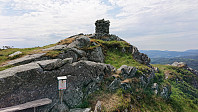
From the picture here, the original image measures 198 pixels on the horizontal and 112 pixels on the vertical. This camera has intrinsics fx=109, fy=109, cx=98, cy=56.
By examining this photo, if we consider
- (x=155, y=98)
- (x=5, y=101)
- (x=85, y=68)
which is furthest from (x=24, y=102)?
(x=155, y=98)

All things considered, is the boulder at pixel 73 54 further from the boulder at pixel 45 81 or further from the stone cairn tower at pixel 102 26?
the stone cairn tower at pixel 102 26

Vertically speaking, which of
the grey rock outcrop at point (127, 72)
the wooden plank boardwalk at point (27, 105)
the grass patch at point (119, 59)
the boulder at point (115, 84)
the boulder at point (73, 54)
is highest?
the boulder at point (73, 54)

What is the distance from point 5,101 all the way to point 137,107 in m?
15.9

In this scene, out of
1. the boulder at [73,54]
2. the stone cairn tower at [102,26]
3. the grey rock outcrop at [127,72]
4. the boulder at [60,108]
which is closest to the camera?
the boulder at [60,108]

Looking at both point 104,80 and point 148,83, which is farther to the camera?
point 148,83

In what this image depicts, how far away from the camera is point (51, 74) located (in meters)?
12.5

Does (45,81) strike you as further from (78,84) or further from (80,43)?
(80,43)

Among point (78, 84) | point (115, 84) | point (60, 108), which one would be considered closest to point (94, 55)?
point (115, 84)

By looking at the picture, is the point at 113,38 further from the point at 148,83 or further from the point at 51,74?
the point at 51,74

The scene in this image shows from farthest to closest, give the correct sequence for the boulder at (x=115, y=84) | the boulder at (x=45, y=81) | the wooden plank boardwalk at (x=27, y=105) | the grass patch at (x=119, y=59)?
the grass patch at (x=119, y=59)
the boulder at (x=115, y=84)
the boulder at (x=45, y=81)
the wooden plank boardwalk at (x=27, y=105)

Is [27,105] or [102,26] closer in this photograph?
[27,105]

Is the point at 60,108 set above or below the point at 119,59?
below

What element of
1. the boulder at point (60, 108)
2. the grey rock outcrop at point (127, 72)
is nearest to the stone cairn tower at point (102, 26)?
the grey rock outcrop at point (127, 72)

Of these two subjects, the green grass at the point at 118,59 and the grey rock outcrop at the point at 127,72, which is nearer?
the grey rock outcrop at the point at 127,72
